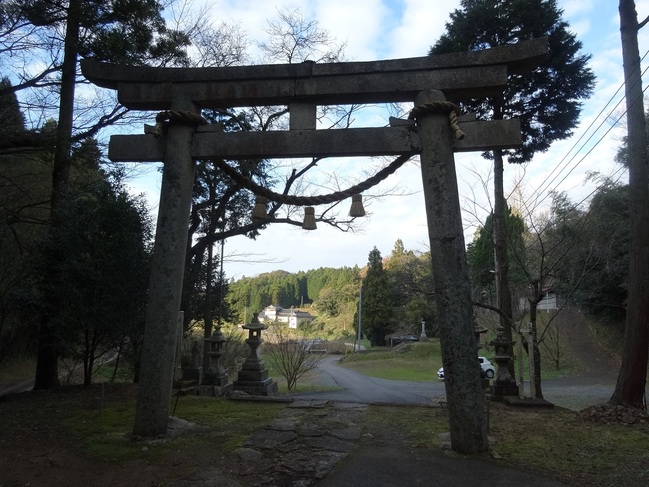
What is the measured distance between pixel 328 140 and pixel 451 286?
84.4 inches

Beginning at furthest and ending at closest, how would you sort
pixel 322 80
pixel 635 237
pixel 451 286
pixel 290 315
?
pixel 290 315 < pixel 635 237 < pixel 322 80 < pixel 451 286

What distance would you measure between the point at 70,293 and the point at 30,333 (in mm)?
6445

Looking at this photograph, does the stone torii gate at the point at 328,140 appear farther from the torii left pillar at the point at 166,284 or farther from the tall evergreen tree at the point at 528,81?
the tall evergreen tree at the point at 528,81

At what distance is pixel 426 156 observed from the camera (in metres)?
4.58

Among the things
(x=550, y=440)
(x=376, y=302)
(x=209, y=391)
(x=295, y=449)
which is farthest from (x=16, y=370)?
(x=376, y=302)

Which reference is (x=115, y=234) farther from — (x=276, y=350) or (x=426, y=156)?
(x=276, y=350)

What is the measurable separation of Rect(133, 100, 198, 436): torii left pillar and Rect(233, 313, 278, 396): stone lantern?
5.00m

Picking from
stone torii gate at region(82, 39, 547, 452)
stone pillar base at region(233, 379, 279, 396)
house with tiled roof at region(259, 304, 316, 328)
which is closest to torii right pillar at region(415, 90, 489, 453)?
stone torii gate at region(82, 39, 547, 452)

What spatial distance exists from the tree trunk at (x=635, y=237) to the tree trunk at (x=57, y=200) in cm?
993

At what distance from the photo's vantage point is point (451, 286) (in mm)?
4273

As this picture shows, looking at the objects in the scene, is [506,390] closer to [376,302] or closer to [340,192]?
[340,192]

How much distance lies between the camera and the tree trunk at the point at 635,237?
673cm

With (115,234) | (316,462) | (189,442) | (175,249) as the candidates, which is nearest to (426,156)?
(175,249)

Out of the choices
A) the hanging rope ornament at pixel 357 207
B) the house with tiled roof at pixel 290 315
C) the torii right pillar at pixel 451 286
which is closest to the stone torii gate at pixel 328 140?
the torii right pillar at pixel 451 286
